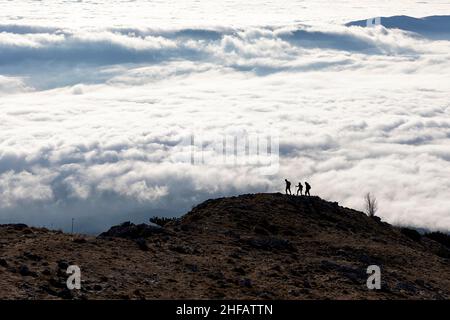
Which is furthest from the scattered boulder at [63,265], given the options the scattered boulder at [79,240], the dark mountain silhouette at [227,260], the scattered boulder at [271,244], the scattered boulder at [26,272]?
the scattered boulder at [271,244]

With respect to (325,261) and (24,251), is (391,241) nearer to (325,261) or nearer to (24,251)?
(325,261)

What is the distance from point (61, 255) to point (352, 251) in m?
16.6

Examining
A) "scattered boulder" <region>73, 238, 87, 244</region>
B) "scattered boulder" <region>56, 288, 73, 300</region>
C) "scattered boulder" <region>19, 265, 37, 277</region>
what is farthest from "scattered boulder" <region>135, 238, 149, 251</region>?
"scattered boulder" <region>56, 288, 73, 300</region>

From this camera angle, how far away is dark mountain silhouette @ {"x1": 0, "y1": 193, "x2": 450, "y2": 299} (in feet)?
99.9

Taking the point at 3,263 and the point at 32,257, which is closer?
the point at 3,263

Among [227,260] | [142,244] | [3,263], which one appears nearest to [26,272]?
[3,263]

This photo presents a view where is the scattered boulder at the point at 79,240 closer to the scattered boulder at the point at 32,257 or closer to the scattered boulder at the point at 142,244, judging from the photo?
the scattered boulder at the point at 142,244

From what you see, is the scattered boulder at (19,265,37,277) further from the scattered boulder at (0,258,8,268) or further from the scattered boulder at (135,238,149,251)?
the scattered boulder at (135,238,149,251)

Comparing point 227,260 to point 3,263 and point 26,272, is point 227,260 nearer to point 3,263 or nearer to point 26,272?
point 26,272

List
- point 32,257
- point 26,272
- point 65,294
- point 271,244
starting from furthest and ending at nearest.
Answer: point 271,244 < point 32,257 < point 26,272 < point 65,294

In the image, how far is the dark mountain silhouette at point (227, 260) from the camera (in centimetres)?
3045

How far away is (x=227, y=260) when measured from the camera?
35844 mm

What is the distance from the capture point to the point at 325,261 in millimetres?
36938
